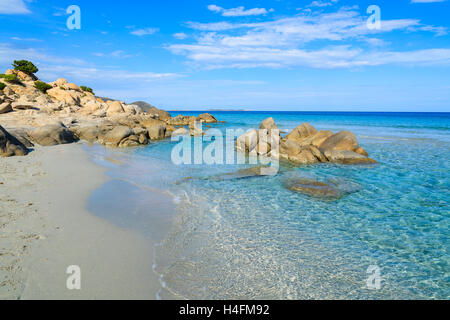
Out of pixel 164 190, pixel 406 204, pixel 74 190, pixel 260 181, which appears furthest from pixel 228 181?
pixel 406 204

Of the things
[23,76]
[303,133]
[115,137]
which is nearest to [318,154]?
[303,133]

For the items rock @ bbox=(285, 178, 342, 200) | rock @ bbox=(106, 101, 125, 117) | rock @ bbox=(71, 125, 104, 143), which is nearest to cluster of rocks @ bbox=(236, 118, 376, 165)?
rock @ bbox=(285, 178, 342, 200)

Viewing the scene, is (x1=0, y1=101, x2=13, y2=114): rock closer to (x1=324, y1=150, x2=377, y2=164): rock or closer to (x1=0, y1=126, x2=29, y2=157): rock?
(x1=0, y1=126, x2=29, y2=157): rock

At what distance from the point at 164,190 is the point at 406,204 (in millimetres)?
8512

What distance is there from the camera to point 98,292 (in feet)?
13.2

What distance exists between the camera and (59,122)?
2220 centimetres

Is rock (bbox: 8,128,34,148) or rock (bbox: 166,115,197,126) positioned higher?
rock (bbox: 166,115,197,126)

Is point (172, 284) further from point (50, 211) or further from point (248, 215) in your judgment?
point (50, 211)

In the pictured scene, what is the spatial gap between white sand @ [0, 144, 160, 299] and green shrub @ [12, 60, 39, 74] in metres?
39.0

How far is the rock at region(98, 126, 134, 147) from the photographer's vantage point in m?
21.8

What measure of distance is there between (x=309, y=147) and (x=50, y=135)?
1794cm

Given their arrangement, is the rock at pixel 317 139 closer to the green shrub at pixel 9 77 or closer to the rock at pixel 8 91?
the rock at pixel 8 91

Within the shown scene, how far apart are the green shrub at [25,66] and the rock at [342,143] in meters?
42.9

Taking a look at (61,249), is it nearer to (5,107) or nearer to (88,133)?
(88,133)
